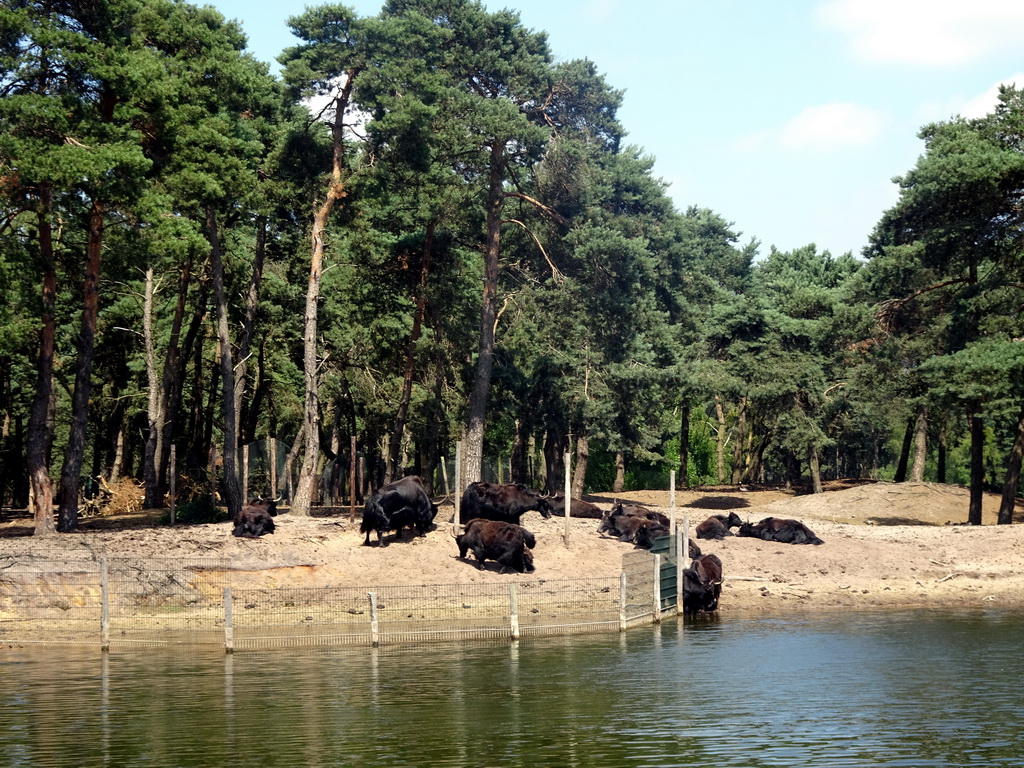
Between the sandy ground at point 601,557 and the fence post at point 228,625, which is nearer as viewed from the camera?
the fence post at point 228,625

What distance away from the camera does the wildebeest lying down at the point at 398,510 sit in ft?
104

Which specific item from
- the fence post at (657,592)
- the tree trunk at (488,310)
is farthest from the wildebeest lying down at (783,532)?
the tree trunk at (488,310)

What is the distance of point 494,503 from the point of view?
3400cm

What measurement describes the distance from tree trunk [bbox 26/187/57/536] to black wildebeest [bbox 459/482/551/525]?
11496 mm

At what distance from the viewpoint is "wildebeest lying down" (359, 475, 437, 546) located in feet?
104

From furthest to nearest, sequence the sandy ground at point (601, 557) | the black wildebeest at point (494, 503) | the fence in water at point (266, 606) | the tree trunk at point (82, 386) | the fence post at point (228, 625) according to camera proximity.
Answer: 1. the black wildebeest at point (494, 503)
2. the tree trunk at point (82, 386)
3. the sandy ground at point (601, 557)
4. the fence in water at point (266, 606)
5. the fence post at point (228, 625)

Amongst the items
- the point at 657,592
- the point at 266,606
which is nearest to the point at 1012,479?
the point at 657,592

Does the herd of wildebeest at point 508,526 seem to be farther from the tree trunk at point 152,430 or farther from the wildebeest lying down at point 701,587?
the tree trunk at point 152,430

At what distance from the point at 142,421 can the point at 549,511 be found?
32.9 meters

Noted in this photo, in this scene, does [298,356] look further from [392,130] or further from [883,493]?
[883,493]

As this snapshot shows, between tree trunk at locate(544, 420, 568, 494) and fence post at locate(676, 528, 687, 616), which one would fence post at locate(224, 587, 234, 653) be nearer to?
fence post at locate(676, 528, 687, 616)

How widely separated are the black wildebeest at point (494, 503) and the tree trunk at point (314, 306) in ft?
20.2

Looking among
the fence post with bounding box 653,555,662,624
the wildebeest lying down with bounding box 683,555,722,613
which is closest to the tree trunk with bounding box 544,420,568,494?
the wildebeest lying down with bounding box 683,555,722,613

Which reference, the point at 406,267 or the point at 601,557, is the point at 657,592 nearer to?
the point at 601,557
